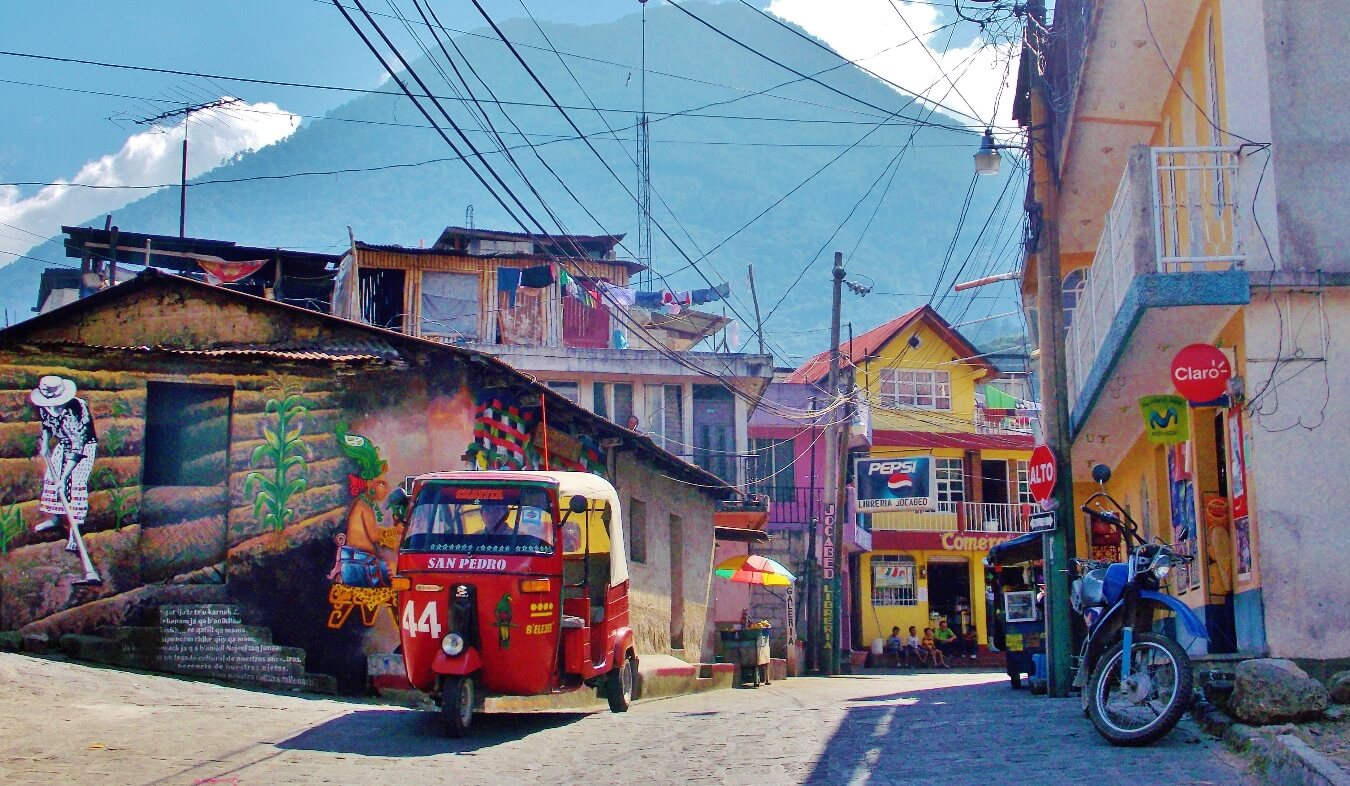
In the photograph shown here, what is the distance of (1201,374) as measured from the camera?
11.3 metres

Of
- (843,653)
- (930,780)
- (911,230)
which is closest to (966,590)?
(843,653)

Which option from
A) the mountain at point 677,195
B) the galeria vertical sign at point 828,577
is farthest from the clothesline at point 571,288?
the mountain at point 677,195

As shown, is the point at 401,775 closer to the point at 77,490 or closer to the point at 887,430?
the point at 77,490

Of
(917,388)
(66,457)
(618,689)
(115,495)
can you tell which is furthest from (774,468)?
(618,689)

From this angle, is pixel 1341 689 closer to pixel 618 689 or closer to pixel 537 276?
pixel 618 689

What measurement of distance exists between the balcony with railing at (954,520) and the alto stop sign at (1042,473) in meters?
28.8

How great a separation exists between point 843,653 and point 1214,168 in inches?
1291

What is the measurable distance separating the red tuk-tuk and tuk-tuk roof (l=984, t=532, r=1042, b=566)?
976 centimetres

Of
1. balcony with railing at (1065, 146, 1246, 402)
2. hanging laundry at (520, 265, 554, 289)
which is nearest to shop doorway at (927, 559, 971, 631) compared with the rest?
hanging laundry at (520, 265, 554, 289)

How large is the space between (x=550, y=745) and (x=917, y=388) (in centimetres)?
3787

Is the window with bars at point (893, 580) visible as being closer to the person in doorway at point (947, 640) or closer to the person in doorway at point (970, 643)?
the person in doorway at point (947, 640)

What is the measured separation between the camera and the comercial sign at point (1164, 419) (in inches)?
527

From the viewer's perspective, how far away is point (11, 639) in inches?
619

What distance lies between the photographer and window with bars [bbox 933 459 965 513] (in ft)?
150
